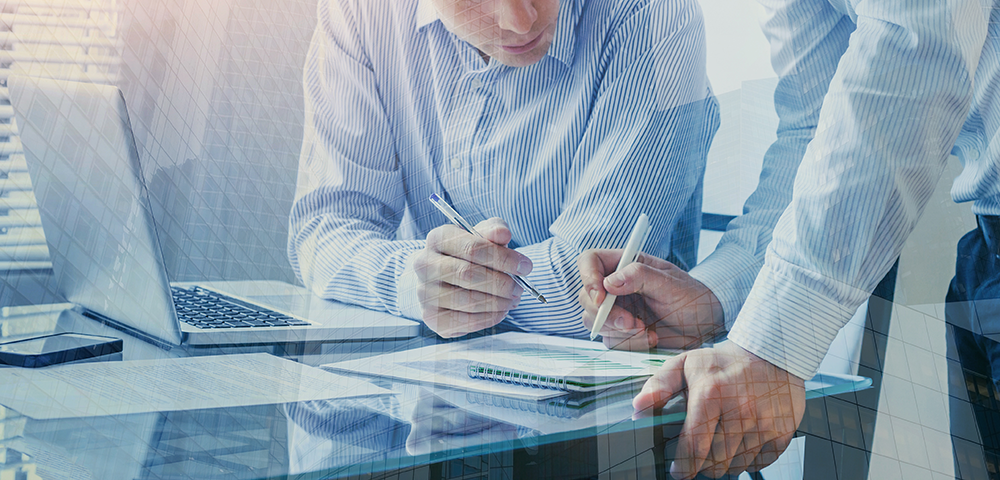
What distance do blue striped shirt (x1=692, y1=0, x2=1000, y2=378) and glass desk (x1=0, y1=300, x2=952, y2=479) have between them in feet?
0.22

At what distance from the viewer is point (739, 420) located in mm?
451

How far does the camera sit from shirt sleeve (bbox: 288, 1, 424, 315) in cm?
67

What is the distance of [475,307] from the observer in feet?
1.90

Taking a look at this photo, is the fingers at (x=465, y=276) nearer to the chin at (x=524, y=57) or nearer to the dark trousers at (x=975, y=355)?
the chin at (x=524, y=57)

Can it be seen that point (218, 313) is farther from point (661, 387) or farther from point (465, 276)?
point (661, 387)

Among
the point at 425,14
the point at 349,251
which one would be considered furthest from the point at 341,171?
the point at 425,14

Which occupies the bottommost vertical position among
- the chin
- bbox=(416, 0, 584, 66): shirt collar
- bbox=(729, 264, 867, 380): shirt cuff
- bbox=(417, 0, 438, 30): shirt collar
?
bbox=(729, 264, 867, 380): shirt cuff

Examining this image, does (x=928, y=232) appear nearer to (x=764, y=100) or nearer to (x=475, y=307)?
(x=764, y=100)

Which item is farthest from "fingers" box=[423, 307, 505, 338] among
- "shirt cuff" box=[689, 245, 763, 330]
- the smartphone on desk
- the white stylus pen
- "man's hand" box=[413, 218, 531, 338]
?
the smartphone on desk

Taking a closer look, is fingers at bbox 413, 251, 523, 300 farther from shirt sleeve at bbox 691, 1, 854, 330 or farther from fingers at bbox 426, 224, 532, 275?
shirt sleeve at bbox 691, 1, 854, 330

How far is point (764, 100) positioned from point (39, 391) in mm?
764

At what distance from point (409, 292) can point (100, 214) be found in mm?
339

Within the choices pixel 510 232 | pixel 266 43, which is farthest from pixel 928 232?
pixel 266 43

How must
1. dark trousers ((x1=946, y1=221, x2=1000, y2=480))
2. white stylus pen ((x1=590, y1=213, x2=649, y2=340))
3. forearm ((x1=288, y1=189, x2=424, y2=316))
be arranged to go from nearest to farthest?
dark trousers ((x1=946, y1=221, x2=1000, y2=480)) → white stylus pen ((x1=590, y1=213, x2=649, y2=340)) → forearm ((x1=288, y1=189, x2=424, y2=316))
